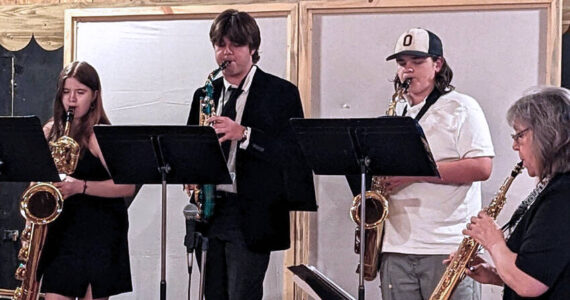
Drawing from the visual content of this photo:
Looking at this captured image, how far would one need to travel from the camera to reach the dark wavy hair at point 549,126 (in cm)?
239

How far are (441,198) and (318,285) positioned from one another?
0.72m

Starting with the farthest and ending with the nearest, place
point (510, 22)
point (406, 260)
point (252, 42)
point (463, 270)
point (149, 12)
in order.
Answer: point (149, 12) < point (510, 22) < point (252, 42) < point (406, 260) < point (463, 270)

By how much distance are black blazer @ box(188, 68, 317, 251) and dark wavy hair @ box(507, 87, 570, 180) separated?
44.3 inches

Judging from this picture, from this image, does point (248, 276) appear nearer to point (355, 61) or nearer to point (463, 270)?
point (463, 270)

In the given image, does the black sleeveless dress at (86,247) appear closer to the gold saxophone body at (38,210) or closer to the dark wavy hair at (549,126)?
the gold saxophone body at (38,210)

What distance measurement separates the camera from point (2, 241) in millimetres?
4820

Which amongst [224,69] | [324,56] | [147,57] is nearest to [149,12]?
[147,57]

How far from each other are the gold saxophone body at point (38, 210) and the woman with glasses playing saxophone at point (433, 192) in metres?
1.34

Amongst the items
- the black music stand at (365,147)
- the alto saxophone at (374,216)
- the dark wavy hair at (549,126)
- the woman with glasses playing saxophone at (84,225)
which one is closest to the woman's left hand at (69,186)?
the woman with glasses playing saxophone at (84,225)

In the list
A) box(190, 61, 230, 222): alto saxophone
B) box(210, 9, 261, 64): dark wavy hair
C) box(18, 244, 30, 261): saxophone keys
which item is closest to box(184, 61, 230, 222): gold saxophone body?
box(190, 61, 230, 222): alto saxophone

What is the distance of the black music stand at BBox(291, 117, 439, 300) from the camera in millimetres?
2789

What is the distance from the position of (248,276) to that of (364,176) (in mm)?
723

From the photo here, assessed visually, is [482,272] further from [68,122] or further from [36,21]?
[36,21]

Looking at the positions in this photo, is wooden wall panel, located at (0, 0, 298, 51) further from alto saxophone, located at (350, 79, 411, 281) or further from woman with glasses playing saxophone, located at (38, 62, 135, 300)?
alto saxophone, located at (350, 79, 411, 281)
